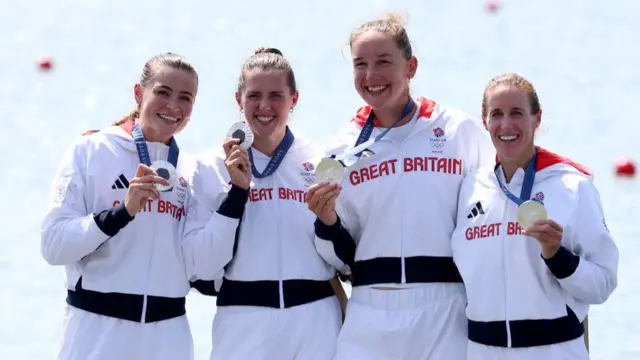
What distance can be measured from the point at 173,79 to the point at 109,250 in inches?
29.0

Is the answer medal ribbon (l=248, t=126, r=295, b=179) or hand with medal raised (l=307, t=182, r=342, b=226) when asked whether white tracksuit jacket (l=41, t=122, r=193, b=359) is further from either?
hand with medal raised (l=307, t=182, r=342, b=226)

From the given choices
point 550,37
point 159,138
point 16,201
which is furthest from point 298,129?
point 159,138

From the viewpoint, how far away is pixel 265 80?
15.1 feet

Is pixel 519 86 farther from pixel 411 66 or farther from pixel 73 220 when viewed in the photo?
pixel 73 220

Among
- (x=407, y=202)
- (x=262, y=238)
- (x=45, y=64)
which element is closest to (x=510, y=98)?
(x=407, y=202)

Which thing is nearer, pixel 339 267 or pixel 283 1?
pixel 339 267

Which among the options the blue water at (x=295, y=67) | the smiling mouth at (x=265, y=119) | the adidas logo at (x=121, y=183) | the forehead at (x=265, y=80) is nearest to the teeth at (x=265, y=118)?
the smiling mouth at (x=265, y=119)

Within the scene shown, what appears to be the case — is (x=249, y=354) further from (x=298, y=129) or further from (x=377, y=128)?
(x=298, y=129)

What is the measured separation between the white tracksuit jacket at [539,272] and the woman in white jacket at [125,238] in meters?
1.21

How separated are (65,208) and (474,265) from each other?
1612 mm

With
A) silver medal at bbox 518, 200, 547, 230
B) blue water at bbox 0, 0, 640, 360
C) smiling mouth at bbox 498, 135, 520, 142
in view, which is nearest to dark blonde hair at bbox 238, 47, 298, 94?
smiling mouth at bbox 498, 135, 520, 142

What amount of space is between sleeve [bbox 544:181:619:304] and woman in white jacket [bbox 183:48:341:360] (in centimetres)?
102

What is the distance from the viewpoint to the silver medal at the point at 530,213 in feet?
13.2

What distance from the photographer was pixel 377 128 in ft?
15.3
